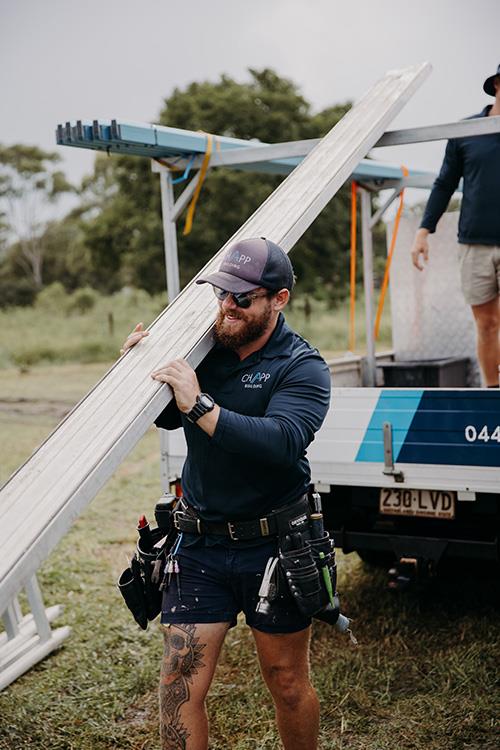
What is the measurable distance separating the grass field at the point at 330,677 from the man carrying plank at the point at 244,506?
34.0 inches

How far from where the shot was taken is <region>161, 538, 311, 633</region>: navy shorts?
2867mm

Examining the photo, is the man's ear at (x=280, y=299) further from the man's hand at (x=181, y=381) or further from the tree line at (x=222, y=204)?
the tree line at (x=222, y=204)

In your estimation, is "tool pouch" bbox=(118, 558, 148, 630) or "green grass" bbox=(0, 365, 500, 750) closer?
"tool pouch" bbox=(118, 558, 148, 630)

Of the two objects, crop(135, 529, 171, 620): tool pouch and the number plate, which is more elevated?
crop(135, 529, 171, 620): tool pouch

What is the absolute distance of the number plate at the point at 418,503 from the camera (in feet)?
13.4

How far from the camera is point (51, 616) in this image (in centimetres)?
497

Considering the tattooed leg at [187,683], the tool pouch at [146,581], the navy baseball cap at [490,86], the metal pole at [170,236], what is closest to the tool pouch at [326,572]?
the tattooed leg at [187,683]

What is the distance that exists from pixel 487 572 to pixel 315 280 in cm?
1351

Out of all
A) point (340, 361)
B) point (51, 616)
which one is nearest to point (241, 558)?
point (51, 616)

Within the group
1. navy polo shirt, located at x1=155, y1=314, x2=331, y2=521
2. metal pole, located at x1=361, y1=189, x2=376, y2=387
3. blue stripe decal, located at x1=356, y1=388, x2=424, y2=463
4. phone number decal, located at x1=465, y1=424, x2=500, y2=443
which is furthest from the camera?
metal pole, located at x1=361, y1=189, x2=376, y2=387

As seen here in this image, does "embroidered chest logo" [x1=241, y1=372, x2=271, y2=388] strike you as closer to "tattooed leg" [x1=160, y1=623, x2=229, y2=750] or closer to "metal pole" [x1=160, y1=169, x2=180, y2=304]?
"tattooed leg" [x1=160, y1=623, x2=229, y2=750]

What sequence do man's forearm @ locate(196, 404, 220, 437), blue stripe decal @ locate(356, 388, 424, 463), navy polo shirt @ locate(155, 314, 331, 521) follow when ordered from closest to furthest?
man's forearm @ locate(196, 404, 220, 437) < navy polo shirt @ locate(155, 314, 331, 521) < blue stripe decal @ locate(356, 388, 424, 463)

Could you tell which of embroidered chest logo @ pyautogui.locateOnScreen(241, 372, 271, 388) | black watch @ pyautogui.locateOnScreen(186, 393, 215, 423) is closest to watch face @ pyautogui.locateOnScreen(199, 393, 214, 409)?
black watch @ pyautogui.locateOnScreen(186, 393, 215, 423)

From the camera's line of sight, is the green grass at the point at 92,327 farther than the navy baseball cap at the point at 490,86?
Yes
